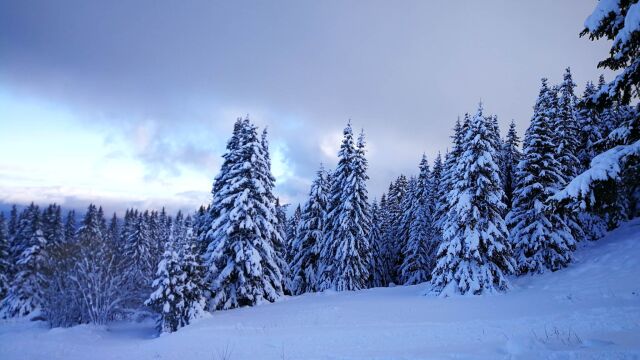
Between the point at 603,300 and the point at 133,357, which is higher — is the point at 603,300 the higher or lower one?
the higher one

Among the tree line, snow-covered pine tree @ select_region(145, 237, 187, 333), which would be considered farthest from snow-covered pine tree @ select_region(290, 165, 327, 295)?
snow-covered pine tree @ select_region(145, 237, 187, 333)

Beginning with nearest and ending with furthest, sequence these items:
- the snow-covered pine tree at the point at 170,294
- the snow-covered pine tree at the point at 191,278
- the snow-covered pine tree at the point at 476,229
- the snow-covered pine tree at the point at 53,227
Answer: the snow-covered pine tree at the point at 170,294 < the snow-covered pine tree at the point at 191,278 < the snow-covered pine tree at the point at 476,229 < the snow-covered pine tree at the point at 53,227

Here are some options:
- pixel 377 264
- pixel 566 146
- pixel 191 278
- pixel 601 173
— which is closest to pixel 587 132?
pixel 566 146

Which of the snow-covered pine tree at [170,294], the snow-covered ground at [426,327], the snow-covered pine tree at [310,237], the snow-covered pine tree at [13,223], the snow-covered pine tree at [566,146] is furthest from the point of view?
the snow-covered pine tree at [13,223]

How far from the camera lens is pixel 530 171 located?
26.6m

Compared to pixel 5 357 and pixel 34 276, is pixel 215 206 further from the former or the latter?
pixel 34 276

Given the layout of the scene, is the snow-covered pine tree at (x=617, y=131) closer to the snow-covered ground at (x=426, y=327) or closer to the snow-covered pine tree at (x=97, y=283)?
the snow-covered ground at (x=426, y=327)

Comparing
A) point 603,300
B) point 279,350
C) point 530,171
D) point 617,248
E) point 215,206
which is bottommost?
point 279,350

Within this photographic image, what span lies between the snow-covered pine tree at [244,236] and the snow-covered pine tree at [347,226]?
687cm

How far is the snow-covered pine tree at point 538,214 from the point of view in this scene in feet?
82.0

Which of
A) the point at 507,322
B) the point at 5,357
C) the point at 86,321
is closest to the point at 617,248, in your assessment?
the point at 507,322

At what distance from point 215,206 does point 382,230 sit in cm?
3005

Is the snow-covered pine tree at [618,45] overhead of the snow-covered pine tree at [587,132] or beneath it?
beneath

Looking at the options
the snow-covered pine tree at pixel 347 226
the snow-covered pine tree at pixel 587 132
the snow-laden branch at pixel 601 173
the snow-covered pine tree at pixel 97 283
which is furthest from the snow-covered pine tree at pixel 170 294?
the snow-covered pine tree at pixel 587 132
